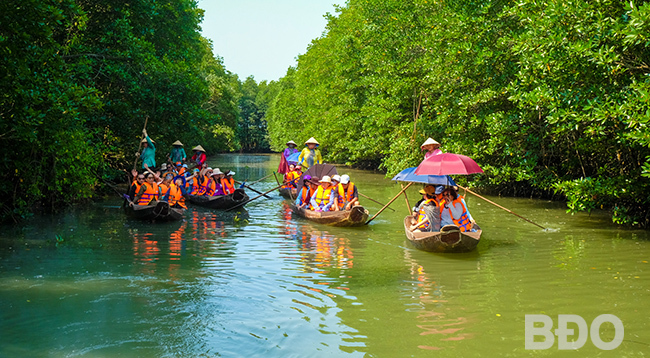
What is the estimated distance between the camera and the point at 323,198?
43.6ft

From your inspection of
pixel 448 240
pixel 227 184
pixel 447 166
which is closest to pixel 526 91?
pixel 447 166

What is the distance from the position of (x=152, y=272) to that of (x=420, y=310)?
157 inches

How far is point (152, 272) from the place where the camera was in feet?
25.2

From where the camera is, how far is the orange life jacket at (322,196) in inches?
522

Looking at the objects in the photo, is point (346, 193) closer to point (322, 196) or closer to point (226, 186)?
point (322, 196)

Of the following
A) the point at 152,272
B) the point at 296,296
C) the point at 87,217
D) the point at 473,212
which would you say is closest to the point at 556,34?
the point at 473,212

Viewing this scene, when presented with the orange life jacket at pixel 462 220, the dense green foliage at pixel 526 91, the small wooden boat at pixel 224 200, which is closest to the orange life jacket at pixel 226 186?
the small wooden boat at pixel 224 200

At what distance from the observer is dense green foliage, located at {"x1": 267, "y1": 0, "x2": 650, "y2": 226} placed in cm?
948

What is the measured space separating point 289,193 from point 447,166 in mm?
9738

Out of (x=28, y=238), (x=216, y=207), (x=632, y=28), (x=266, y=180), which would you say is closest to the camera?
(x=632, y=28)

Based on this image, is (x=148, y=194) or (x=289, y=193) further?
(x=289, y=193)

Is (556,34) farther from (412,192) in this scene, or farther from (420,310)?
(412,192)

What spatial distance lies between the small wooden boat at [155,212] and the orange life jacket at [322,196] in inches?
137

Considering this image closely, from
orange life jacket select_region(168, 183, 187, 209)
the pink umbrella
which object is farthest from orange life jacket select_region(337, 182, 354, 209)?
orange life jacket select_region(168, 183, 187, 209)
